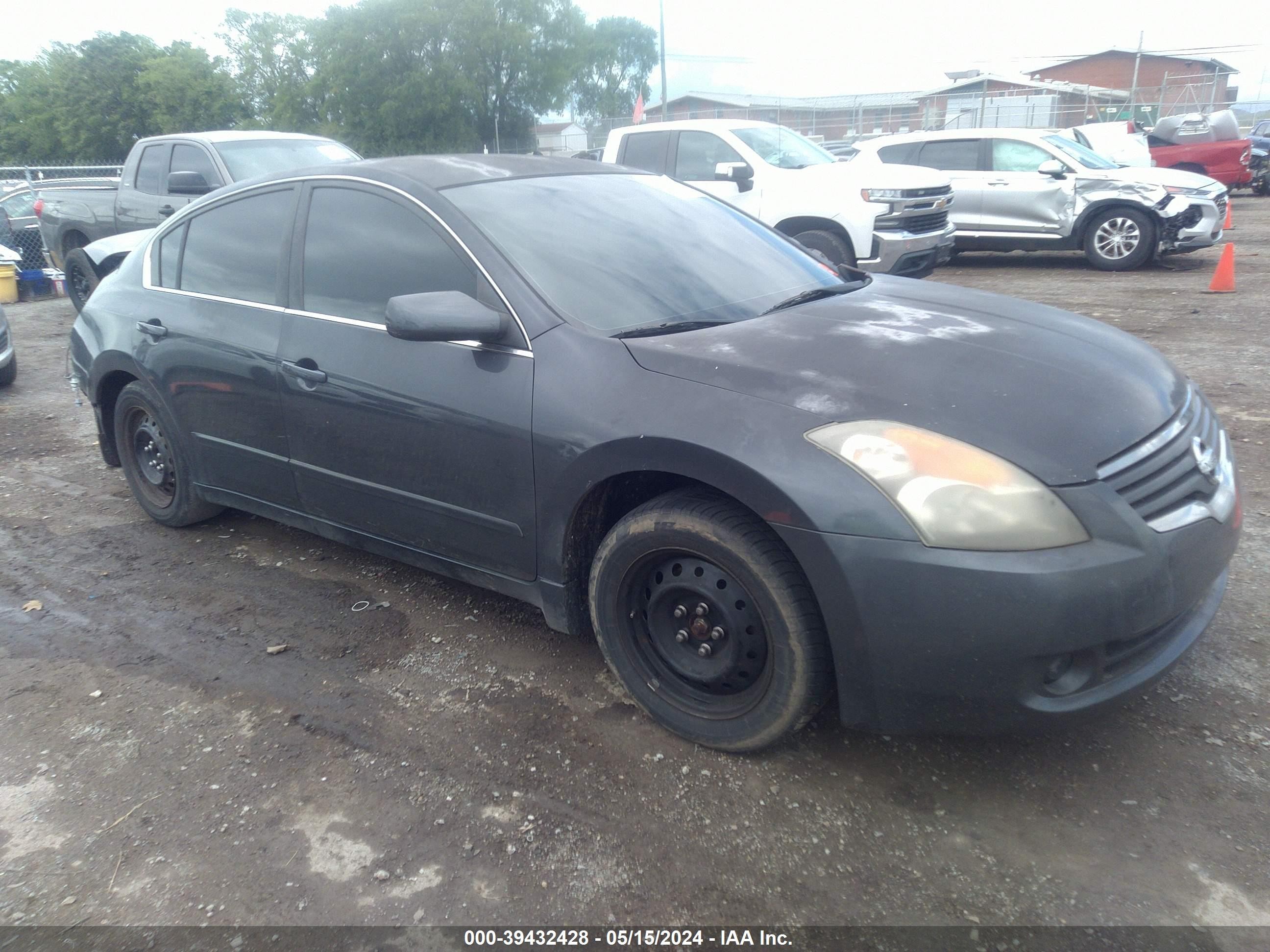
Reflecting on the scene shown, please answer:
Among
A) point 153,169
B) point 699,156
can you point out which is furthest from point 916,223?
point 153,169

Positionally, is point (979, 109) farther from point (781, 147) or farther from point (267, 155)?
point (267, 155)

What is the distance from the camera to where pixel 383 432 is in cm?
333

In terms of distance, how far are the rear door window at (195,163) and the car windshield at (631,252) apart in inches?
269

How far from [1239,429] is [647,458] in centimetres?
437

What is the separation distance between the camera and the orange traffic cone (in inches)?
393

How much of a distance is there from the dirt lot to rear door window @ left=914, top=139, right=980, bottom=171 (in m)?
9.79

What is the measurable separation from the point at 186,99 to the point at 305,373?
55.6 m

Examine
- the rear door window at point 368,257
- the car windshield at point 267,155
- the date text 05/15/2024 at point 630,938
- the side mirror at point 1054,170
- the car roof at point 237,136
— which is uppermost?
the car roof at point 237,136

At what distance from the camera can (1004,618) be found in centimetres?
224

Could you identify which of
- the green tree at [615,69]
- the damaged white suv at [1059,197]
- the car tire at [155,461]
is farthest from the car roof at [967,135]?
the green tree at [615,69]

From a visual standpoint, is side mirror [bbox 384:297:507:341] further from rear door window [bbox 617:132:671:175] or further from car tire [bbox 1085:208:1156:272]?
car tire [bbox 1085:208:1156:272]

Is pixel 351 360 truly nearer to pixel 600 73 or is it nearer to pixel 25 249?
pixel 25 249

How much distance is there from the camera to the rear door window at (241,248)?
150 inches

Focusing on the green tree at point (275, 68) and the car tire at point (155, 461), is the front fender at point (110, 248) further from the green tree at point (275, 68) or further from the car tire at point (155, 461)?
the green tree at point (275, 68)
